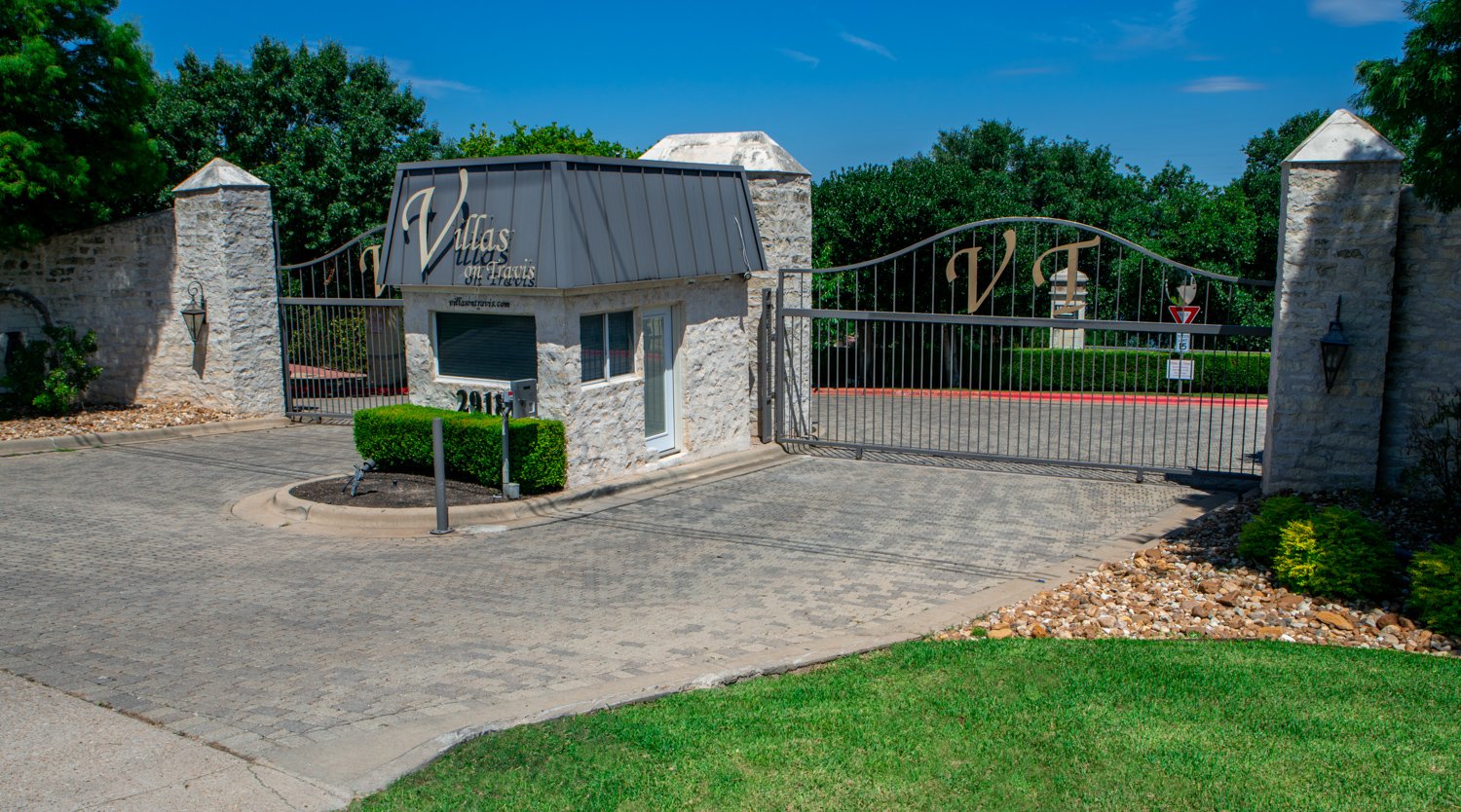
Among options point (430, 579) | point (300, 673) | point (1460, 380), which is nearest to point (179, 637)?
point (300, 673)

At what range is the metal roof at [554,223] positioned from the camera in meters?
10.8

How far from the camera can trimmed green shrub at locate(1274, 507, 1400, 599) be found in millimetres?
7285

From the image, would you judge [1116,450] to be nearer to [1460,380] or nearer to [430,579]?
[1460,380]

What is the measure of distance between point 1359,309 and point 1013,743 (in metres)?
6.76

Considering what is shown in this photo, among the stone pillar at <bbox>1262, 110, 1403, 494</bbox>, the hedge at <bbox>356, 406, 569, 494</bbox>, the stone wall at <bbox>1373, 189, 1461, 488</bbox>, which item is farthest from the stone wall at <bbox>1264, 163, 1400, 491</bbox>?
the hedge at <bbox>356, 406, 569, 494</bbox>

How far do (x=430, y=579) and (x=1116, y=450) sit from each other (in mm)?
9822

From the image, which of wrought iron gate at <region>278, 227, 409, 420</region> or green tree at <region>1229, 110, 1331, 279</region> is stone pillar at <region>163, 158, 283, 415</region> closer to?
wrought iron gate at <region>278, 227, 409, 420</region>

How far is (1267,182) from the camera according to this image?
35.6 m

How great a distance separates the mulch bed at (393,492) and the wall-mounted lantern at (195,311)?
5.82m

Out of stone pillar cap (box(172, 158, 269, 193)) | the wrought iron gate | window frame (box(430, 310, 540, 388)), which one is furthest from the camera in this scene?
the wrought iron gate

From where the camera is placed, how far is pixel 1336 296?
9.77m

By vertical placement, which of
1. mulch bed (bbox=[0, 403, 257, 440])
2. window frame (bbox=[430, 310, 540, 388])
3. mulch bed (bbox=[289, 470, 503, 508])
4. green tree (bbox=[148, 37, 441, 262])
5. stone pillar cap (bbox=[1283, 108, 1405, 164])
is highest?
green tree (bbox=[148, 37, 441, 262])

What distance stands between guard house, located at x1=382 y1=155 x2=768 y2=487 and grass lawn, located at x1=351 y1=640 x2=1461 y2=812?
585 centimetres

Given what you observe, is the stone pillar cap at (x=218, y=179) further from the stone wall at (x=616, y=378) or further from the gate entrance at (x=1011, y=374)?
the gate entrance at (x=1011, y=374)
